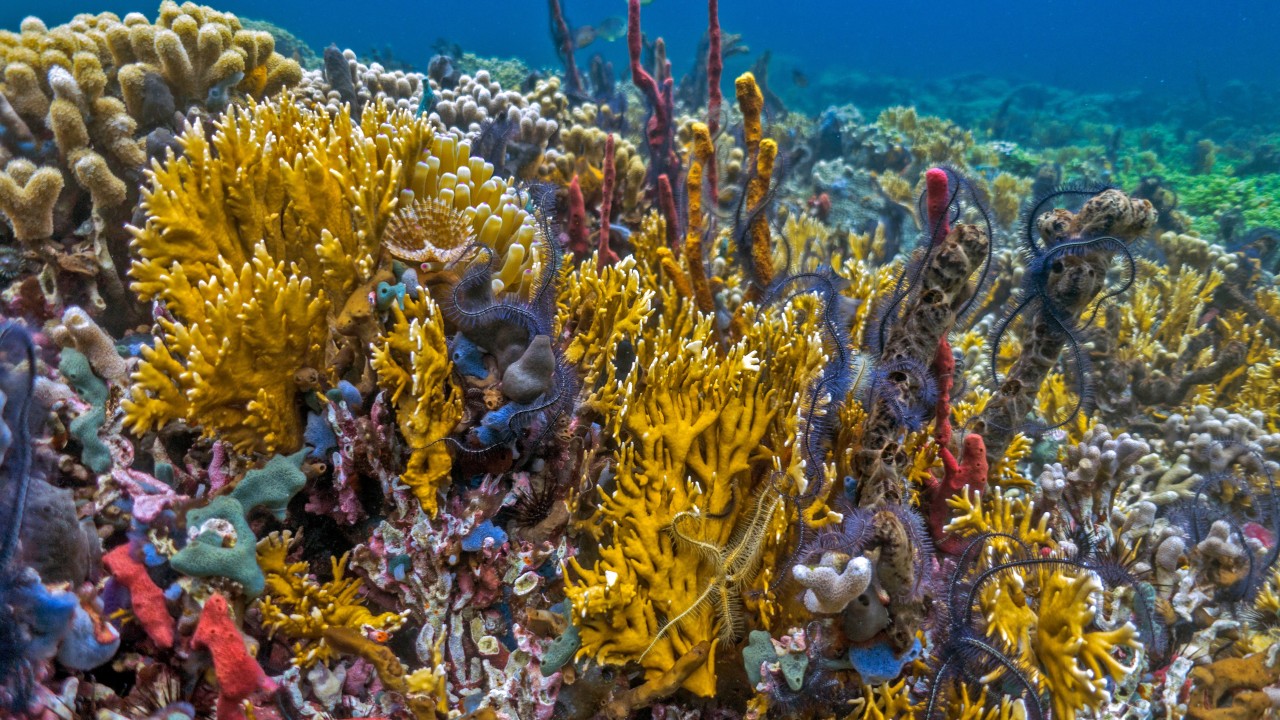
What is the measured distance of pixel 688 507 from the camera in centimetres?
226

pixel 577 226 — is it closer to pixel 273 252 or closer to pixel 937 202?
pixel 273 252

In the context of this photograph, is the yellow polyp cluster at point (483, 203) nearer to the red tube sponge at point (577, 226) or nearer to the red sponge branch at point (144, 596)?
the red tube sponge at point (577, 226)

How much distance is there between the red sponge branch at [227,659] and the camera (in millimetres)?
1708

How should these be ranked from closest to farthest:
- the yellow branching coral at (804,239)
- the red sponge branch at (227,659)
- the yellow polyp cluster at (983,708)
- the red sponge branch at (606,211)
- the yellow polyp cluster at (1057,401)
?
the red sponge branch at (227,659), the yellow polyp cluster at (983,708), the red sponge branch at (606,211), the yellow polyp cluster at (1057,401), the yellow branching coral at (804,239)

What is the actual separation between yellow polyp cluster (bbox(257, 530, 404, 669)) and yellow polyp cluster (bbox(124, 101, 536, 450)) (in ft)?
1.29

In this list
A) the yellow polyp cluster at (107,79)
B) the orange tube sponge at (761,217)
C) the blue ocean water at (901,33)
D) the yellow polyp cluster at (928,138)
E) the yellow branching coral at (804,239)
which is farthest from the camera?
the blue ocean water at (901,33)

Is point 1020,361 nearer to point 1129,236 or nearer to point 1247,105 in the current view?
point 1129,236

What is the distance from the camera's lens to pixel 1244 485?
2.69 meters

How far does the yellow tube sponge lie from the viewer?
261 centimetres

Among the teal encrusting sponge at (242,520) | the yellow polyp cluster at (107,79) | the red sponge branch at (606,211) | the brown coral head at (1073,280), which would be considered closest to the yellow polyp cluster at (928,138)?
the red sponge branch at (606,211)

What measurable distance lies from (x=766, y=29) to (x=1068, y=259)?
3545 inches

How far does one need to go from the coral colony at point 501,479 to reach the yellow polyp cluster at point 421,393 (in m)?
0.02

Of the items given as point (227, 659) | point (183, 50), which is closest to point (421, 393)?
point (227, 659)

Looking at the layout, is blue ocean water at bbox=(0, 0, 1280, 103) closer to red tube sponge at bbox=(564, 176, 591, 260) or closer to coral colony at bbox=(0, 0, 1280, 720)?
red tube sponge at bbox=(564, 176, 591, 260)
